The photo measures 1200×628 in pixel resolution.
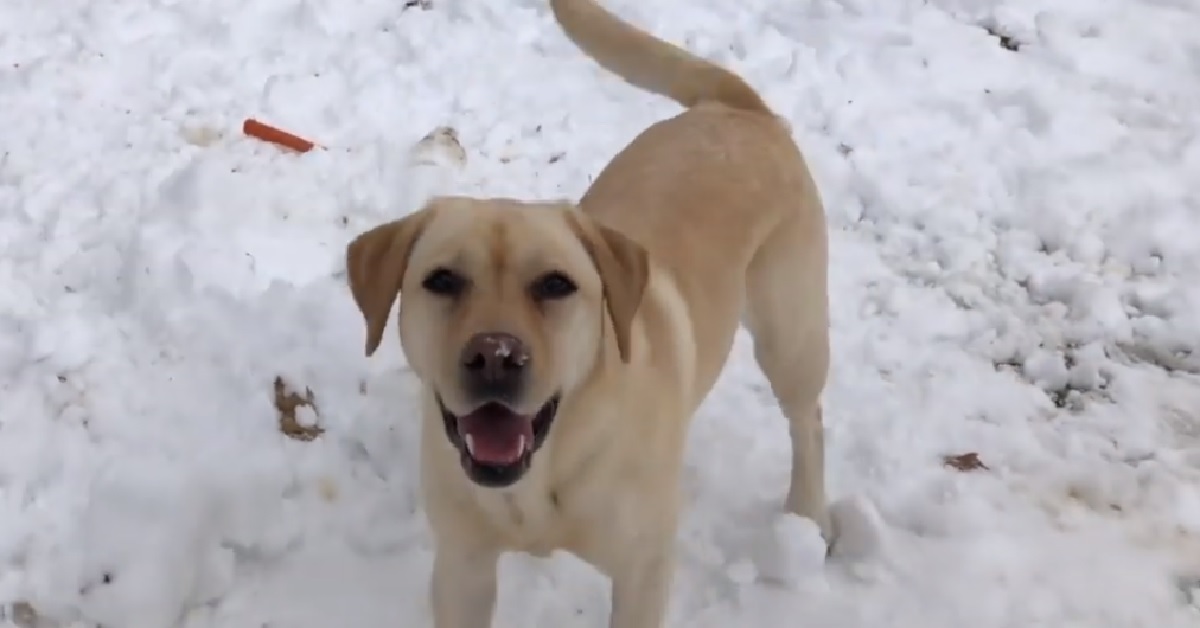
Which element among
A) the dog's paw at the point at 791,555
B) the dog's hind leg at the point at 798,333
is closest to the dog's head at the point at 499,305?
the dog's hind leg at the point at 798,333

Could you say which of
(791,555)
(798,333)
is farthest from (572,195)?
(791,555)

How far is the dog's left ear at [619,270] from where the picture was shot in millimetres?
2027

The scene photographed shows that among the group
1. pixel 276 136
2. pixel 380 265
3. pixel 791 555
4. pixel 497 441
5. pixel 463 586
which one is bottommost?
pixel 276 136

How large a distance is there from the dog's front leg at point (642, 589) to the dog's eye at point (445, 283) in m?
0.63

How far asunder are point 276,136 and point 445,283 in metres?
2.55

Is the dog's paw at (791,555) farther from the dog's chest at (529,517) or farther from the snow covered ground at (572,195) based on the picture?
the dog's chest at (529,517)

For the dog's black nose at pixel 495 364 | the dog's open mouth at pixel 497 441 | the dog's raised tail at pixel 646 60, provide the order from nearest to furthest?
the dog's black nose at pixel 495 364 → the dog's open mouth at pixel 497 441 → the dog's raised tail at pixel 646 60

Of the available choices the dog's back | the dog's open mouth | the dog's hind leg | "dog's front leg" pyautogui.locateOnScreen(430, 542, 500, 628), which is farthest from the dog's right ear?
the dog's hind leg

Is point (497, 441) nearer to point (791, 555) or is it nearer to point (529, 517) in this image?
point (529, 517)

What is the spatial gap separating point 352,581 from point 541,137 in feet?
7.09

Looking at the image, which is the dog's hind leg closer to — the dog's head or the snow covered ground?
the snow covered ground

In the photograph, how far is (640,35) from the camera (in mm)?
2859

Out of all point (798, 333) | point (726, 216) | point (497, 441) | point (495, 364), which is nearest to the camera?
point (495, 364)

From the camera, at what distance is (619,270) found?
204 cm
